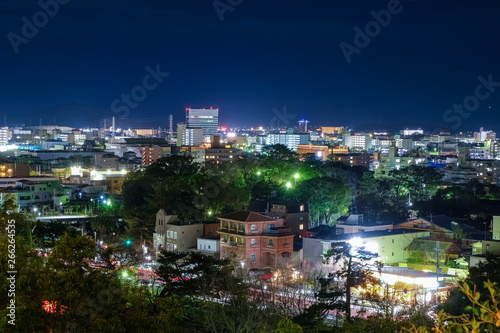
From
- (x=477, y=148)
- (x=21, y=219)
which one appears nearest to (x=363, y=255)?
(x=21, y=219)

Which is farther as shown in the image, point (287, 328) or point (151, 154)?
point (151, 154)

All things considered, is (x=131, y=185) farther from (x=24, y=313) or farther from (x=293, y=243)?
(x=24, y=313)

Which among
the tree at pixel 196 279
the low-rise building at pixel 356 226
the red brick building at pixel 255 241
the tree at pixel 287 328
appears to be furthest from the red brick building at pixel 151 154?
the tree at pixel 287 328

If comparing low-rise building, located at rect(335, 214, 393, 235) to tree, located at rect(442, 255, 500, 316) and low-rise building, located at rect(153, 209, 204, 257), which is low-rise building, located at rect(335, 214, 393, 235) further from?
tree, located at rect(442, 255, 500, 316)

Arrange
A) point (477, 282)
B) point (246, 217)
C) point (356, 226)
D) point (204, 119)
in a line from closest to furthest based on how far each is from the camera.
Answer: point (477, 282) → point (246, 217) → point (356, 226) → point (204, 119)

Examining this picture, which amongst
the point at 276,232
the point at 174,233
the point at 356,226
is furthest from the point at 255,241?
the point at 356,226

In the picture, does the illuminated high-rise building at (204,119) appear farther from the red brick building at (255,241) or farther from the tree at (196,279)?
the tree at (196,279)

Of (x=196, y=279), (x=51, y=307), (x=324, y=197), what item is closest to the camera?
(x=51, y=307)

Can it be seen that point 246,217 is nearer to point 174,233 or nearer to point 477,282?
point 174,233
